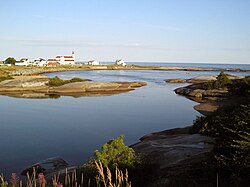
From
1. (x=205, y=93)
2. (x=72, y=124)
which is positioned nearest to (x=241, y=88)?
(x=205, y=93)

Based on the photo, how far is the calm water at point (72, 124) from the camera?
1789 centimetres

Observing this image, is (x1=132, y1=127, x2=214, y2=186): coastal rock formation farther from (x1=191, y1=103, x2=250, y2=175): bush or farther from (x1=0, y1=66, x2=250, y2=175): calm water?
(x1=0, y1=66, x2=250, y2=175): calm water

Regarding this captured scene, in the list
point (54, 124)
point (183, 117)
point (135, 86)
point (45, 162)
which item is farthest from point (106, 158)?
point (135, 86)

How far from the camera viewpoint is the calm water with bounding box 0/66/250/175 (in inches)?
704

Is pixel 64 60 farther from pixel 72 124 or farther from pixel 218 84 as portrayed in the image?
pixel 72 124

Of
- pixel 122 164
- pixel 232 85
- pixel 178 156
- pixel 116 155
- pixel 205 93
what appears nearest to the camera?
pixel 122 164

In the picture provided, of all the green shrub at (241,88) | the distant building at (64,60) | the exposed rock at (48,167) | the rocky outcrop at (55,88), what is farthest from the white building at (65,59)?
the exposed rock at (48,167)

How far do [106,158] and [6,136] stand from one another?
14.7 m

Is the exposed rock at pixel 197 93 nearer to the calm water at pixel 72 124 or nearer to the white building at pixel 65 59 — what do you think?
the calm water at pixel 72 124

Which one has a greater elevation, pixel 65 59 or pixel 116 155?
pixel 65 59

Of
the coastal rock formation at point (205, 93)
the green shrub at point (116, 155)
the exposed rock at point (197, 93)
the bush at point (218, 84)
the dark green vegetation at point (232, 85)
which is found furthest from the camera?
the bush at point (218, 84)

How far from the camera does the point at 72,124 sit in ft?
87.0

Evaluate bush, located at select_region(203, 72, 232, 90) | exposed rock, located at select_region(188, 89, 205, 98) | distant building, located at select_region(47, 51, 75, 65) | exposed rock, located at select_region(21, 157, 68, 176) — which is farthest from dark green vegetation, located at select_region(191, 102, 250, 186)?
distant building, located at select_region(47, 51, 75, 65)

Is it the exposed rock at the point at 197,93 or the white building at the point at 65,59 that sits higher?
the white building at the point at 65,59
